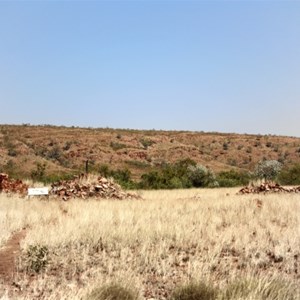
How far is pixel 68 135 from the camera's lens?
67.8 metres

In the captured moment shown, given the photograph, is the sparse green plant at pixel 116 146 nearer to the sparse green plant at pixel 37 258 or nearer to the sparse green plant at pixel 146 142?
the sparse green plant at pixel 146 142

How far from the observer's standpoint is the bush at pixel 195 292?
655cm

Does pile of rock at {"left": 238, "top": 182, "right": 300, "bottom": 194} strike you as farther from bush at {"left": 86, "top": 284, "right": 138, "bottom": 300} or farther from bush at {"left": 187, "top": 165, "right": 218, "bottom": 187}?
bush at {"left": 86, "top": 284, "right": 138, "bottom": 300}

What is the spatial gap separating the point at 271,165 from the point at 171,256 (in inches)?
1289

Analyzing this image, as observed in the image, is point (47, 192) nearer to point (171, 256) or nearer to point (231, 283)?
point (171, 256)

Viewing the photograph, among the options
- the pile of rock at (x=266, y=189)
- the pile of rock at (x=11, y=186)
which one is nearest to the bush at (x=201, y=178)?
the pile of rock at (x=266, y=189)

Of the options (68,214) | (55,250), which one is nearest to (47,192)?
(68,214)

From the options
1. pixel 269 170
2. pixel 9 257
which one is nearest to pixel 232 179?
pixel 269 170

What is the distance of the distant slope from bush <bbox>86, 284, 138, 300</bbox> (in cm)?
3900

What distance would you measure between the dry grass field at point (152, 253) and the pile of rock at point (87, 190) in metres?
6.75

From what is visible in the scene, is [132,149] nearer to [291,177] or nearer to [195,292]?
[291,177]

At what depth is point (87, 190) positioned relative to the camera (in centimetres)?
2250

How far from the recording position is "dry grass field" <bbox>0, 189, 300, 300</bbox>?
7.08 metres

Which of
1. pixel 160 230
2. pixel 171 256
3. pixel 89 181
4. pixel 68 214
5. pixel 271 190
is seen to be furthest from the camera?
pixel 271 190
